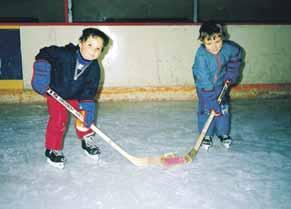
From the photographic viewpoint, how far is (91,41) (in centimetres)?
201

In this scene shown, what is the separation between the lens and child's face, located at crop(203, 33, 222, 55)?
2326 millimetres

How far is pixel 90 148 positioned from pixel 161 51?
6.44ft

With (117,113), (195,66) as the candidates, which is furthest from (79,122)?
(117,113)

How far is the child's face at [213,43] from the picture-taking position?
7.63 ft

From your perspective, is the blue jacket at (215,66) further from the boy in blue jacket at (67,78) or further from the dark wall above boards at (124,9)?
the dark wall above boards at (124,9)

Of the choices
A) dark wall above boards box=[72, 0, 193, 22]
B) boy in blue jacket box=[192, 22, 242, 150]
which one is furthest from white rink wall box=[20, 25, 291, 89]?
dark wall above boards box=[72, 0, 193, 22]

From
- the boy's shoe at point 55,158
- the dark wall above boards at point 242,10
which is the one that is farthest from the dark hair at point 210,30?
the dark wall above boards at point 242,10

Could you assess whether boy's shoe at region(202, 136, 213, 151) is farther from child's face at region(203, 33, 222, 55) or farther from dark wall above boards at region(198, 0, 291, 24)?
dark wall above boards at region(198, 0, 291, 24)

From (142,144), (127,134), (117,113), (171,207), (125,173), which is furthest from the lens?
(117,113)

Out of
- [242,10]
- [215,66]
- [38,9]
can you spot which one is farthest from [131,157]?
[242,10]

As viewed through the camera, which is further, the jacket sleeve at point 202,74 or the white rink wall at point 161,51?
the white rink wall at point 161,51

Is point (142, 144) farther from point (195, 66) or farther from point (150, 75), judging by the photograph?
point (150, 75)

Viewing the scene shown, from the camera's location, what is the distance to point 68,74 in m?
2.15

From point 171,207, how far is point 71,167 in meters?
0.77
